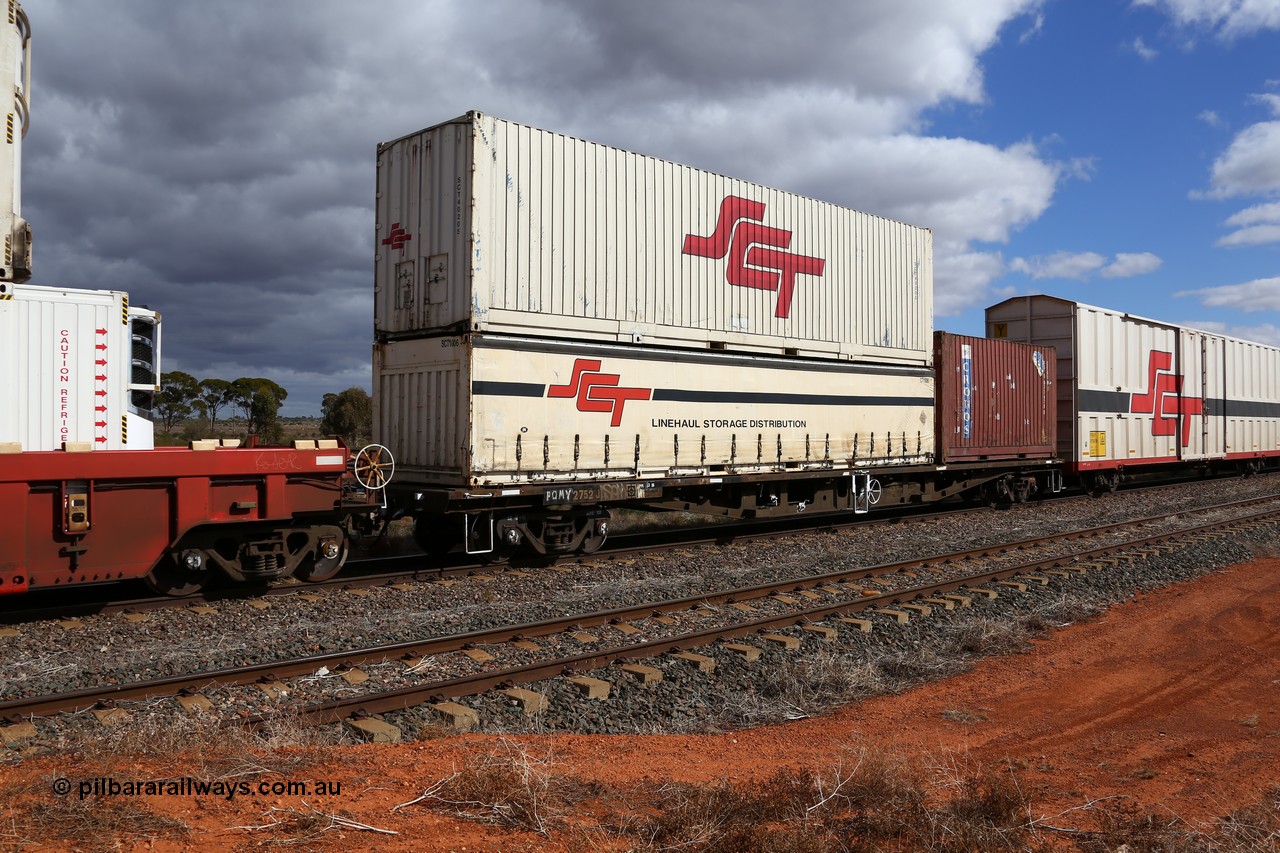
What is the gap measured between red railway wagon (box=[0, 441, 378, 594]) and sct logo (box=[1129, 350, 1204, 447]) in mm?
21869

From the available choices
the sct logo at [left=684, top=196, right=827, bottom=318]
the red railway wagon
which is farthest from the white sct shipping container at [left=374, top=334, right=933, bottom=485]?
the red railway wagon

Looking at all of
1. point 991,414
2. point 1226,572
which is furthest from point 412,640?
point 991,414

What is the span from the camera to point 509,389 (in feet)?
33.3

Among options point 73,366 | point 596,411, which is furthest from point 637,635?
point 73,366

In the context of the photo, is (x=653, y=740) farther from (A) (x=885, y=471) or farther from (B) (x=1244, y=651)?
(A) (x=885, y=471)

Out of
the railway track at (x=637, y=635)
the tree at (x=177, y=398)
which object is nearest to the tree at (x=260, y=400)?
the tree at (x=177, y=398)

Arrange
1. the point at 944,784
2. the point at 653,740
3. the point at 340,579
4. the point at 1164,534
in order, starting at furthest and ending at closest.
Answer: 1. the point at 1164,534
2. the point at 340,579
3. the point at 653,740
4. the point at 944,784

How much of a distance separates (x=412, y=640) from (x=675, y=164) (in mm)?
7762

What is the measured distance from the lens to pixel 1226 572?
39.1 ft

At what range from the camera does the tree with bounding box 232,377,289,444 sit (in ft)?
101

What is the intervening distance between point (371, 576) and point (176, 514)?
2.42 metres

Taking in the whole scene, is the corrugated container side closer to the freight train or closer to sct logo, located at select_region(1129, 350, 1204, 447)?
sct logo, located at select_region(1129, 350, 1204, 447)

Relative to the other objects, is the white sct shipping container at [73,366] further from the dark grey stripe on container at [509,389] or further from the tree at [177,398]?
the tree at [177,398]

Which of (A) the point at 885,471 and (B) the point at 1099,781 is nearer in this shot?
(B) the point at 1099,781
